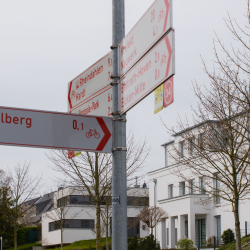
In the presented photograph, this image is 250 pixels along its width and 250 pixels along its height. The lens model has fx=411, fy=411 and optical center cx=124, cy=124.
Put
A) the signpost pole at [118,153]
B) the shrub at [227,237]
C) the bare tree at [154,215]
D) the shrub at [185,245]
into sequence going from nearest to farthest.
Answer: the signpost pole at [118,153] < the shrub at [227,237] < the shrub at [185,245] < the bare tree at [154,215]

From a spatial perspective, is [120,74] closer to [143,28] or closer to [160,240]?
[143,28]

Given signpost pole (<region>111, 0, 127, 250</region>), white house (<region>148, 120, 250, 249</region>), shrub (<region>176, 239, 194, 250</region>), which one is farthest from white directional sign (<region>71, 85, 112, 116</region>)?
shrub (<region>176, 239, 194, 250</region>)

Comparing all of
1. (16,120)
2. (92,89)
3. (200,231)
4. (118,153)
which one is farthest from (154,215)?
(118,153)

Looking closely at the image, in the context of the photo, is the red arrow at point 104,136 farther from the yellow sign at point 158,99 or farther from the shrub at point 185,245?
the shrub at point 185,245

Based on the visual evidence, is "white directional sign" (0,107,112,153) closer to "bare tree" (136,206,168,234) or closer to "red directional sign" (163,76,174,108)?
"red directional sign" (163,76,174,108)

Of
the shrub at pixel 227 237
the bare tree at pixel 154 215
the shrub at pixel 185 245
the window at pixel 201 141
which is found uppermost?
the window at pixel 201 141

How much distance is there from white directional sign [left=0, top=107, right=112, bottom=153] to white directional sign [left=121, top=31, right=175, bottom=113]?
1.53ft

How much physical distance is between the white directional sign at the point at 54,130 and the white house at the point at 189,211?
999 inches

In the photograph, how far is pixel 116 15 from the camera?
4.05m

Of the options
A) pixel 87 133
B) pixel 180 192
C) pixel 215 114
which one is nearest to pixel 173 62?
pixel 87 133

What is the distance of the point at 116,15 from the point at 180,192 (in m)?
36.7

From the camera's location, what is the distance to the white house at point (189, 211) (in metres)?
31.8

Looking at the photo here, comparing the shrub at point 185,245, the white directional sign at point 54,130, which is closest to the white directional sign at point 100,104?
the white directional sign at point 54,130

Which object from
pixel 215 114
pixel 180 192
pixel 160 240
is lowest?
pixel 160 240
